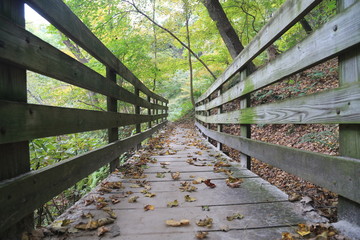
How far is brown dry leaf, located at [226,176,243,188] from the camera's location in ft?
7.38

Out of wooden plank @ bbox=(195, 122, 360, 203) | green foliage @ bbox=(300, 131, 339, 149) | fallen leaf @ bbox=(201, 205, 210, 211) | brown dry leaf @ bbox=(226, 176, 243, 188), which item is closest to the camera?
wooden plank @ bbox=(195, 122, 360, 203)

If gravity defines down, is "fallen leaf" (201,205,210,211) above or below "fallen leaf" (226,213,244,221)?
below

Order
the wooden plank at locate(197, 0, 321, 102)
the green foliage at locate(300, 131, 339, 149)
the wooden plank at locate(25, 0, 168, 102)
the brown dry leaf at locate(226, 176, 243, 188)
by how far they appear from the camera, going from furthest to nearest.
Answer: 1. the green foliage at locate(300, 131, 339, 149)
2. the brown dry leaf at locate(226, 176, 243, 188)
3. the wooden plank at locate(197, 0, 321, 102)
4. the wooden plank at locate(25, 0, 168, 102)

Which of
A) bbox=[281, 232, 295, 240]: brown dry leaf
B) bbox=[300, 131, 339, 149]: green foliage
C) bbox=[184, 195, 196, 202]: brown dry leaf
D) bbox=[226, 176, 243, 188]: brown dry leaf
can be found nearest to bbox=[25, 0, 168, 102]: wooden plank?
bbox=[184, 195, 196, 202]: brown dry leaf

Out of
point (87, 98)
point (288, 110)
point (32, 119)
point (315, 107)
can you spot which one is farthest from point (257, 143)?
point (87, 98)

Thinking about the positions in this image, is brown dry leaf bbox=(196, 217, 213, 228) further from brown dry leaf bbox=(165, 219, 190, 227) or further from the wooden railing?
the wooden railing

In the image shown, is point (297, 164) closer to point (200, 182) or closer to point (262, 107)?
point (262, 107)

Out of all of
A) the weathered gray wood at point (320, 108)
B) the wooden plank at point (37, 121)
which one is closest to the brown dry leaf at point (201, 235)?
the weathered gray wood at point (320, 108)

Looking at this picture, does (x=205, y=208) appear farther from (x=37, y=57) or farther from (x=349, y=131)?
(x=37, y=57)

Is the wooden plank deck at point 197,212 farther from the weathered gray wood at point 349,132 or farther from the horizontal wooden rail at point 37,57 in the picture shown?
the horizontal wooden rail at point 37,57

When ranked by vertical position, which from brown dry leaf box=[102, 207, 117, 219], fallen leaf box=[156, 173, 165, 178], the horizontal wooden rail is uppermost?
the horizontal wooden rail

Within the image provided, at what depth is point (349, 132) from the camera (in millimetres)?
1242

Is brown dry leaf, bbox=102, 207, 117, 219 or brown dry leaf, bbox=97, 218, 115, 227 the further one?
brown dry leaf, bbox=102, 207, 117, 219

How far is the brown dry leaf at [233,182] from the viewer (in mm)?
2251
